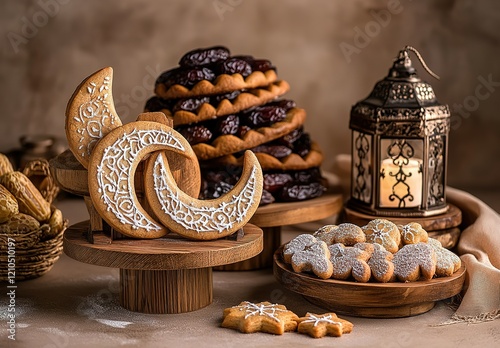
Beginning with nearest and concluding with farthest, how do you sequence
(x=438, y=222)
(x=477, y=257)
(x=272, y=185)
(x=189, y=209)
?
(x=189, y=209), (x=477, y=257), (x=438, y=222), (x=272, y=185)

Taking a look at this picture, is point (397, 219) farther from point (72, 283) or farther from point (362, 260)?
point (72, 283)

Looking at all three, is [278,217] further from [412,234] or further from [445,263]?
[445,263]

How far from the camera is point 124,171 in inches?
95.1

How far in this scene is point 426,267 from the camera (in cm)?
241

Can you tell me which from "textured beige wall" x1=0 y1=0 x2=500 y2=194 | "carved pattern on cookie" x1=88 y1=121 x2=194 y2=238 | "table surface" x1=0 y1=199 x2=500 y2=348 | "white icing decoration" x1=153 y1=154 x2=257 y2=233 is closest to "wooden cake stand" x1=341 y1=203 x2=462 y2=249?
"table surface" x1=0 y1=199 x2=500 y2=348

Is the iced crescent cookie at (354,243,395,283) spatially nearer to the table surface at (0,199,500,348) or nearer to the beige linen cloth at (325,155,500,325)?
the table surface at (0,199,500,348)

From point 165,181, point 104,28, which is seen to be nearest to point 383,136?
point 165,181

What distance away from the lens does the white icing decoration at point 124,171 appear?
2398 mm

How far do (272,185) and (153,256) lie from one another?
754 mm

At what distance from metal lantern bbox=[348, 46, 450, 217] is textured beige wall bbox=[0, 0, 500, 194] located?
1.29 m

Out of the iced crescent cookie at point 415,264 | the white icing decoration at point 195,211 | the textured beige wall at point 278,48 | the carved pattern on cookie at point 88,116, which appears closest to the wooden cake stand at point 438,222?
the iced crescent cookie at point 415,264

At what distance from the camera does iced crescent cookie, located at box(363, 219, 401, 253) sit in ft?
8.25

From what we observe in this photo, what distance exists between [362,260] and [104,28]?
2.29 meters

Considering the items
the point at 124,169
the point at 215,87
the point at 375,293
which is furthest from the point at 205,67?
the point at 375,293
